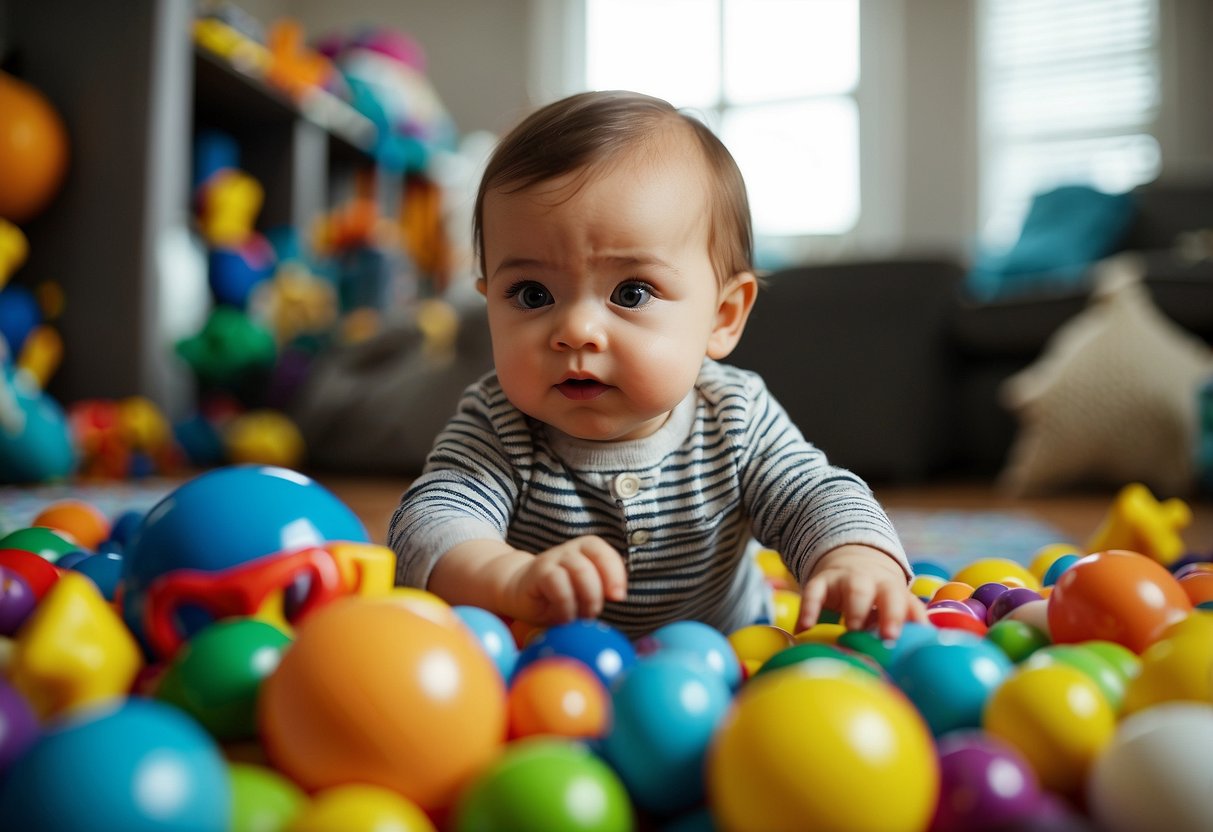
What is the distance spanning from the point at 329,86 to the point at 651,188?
2952 millimetres

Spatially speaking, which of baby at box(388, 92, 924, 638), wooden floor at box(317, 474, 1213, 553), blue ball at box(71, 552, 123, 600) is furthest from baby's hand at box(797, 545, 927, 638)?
wooden floor at box(317, 474, 1213, 553)

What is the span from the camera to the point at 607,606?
814 mm

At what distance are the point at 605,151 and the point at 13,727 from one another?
506mm

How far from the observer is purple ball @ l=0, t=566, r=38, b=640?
62 centimetres

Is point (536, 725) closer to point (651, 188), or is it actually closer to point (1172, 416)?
point (651, 188)

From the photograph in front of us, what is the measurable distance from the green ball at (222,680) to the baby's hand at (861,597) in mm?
314

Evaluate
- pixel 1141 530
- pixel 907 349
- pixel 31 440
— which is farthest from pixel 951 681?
pixel 907 349

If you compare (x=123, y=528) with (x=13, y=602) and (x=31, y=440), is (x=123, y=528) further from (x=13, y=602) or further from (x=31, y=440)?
(x=31, y=440)

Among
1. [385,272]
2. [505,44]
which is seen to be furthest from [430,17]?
[385,272]

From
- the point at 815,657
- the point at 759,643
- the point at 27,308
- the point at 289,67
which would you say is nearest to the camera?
the point at 815,657

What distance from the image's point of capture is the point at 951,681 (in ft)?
1.64

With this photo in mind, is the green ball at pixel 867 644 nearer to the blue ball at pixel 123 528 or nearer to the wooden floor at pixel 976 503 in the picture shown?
the blue ball at pixel 123 528

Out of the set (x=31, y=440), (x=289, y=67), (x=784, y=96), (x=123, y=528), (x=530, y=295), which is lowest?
(x=31, y=440)

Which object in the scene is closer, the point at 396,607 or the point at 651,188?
the point at 396,607
